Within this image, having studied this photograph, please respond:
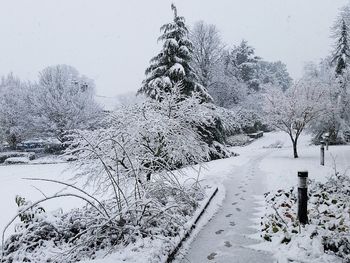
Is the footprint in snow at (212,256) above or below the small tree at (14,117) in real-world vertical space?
below

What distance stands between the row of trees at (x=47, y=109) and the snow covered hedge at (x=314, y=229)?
2166cm

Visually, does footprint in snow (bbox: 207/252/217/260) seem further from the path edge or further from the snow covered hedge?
the snow covered hedge

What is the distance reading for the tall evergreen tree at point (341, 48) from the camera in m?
26.0

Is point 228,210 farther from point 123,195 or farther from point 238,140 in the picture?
point 238,140

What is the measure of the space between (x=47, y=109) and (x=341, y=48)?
86.3 feet

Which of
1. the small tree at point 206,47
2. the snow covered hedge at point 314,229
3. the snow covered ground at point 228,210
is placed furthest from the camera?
the small tree at point 206,47

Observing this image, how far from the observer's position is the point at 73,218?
490 centimetres

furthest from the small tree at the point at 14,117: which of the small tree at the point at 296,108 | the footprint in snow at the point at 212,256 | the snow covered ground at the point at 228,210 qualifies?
the footprint in snow at the point at 212,256

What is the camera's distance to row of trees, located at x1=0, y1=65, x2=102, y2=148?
1020 inches

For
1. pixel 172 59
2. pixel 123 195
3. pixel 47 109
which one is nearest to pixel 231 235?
pixel 123 195

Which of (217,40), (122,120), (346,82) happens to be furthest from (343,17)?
(122,120)

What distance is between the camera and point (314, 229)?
413cm

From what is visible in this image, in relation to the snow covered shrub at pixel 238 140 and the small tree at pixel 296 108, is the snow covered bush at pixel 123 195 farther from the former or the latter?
the snow covered shrub at pixel 238 140

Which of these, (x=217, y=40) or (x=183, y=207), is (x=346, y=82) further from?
(x=183, y=207)
